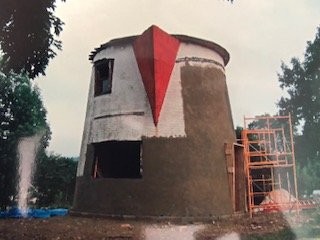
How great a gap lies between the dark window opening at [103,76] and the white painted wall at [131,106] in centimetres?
30

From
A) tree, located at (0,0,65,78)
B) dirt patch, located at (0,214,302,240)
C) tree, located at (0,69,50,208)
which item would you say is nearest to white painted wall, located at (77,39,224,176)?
dirt patch, located at (0,214,302,240)

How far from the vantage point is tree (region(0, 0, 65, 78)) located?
34.8ft

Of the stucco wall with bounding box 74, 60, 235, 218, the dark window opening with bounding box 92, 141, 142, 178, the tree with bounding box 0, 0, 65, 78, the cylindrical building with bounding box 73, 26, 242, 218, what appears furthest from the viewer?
the dark window opening with bounding box 92, 141, 142, 178

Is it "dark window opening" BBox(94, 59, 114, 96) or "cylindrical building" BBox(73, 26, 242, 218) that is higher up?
"dark window opening" BBox(94, 59, 114, 96)

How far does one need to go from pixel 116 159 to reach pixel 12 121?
10.2m

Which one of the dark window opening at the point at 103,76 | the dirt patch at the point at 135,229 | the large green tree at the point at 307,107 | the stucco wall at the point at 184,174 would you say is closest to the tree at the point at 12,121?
the dark window opening at the point at 103,76

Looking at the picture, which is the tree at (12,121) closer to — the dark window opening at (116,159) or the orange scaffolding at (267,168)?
the dark window opening at (116,159)

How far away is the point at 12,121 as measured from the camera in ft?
86.9

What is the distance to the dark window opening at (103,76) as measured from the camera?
55.5 ft

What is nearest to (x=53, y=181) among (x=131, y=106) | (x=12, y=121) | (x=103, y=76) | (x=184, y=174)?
(x=12, y=121)

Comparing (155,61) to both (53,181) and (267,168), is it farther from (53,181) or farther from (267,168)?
(53,181)

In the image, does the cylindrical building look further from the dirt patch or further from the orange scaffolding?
the orange scaffolding

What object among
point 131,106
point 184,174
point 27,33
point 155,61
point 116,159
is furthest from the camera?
point 116,159

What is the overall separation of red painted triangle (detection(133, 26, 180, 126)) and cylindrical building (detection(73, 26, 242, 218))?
39 mm
